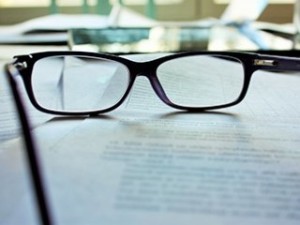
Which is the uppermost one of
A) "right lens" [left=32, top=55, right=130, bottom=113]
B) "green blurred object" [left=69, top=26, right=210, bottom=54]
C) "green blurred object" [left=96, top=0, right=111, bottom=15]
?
"green blurred object" [left=96, top=0, right=111, bottom=15]

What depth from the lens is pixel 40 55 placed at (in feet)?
1.01

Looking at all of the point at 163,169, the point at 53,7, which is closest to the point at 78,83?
the point at 163,169

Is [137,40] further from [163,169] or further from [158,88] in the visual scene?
[163,169]

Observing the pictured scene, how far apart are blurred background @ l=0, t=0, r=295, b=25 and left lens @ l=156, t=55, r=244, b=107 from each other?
617 mm

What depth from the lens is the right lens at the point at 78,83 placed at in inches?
Answer: 12.4

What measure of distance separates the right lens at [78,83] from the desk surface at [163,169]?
0.10ft

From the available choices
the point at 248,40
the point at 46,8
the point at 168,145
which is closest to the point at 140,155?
the point at 168,145

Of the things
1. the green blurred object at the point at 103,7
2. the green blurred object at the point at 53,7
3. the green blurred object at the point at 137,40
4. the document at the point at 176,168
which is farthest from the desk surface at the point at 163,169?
the green blurred object at the point at 53,7

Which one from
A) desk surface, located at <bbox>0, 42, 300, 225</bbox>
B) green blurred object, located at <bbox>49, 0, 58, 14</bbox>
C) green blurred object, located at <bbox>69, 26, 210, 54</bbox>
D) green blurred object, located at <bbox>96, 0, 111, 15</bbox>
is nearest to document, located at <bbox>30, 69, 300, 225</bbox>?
desk surface, located at <bbox>0, 42, 300, 225</bbox>

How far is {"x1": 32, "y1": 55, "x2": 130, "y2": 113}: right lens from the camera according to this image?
0.32 m

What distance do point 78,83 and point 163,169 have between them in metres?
0.21

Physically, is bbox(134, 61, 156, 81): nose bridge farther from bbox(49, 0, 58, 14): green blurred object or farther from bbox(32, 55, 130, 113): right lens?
bbox(49, 0, 58, 14): green blurred object

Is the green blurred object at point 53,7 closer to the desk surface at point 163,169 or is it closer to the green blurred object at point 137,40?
the green blurred object at point 137,40

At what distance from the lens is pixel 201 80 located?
0.38 meters
